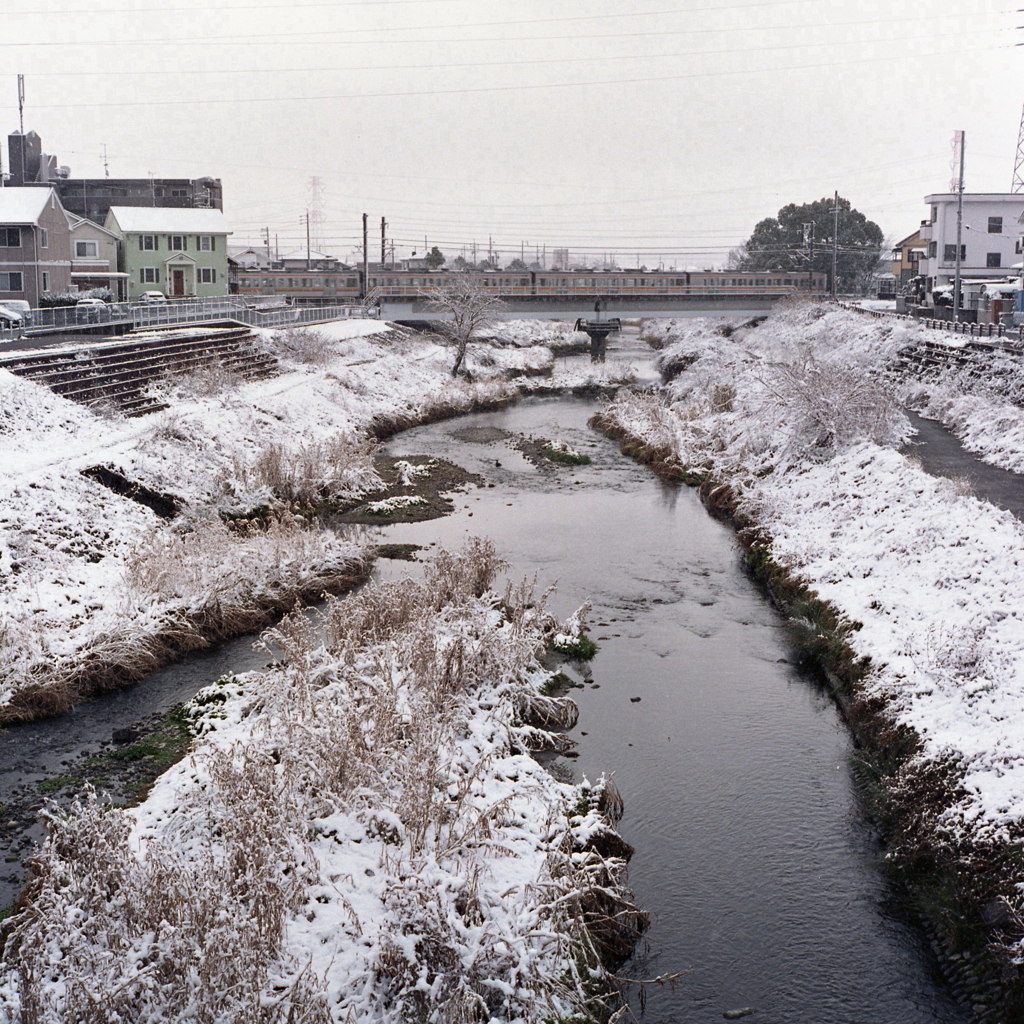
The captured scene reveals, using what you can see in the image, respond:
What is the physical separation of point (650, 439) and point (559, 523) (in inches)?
409

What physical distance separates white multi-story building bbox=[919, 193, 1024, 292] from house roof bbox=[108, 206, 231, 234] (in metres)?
44.6

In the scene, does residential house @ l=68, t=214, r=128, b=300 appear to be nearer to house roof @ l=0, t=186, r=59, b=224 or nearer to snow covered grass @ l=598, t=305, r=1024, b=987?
house roof @ l=0, t=186, r=59, b=224

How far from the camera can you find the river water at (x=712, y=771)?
364 inches

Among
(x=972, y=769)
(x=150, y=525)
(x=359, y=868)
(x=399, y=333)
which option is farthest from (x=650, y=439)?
(x=399, y=333)

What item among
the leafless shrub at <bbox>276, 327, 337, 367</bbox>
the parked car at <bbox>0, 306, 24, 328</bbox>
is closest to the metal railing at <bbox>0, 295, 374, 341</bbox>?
the parked car at <bbox>0, 306, 24, 328</bbox>

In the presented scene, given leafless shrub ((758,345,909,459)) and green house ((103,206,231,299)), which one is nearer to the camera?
leafless shrub ((758,345,909,459))

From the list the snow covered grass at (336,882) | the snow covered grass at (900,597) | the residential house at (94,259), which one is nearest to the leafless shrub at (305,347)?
the snow covered grass at (900,597)

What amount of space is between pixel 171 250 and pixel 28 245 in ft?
50.0

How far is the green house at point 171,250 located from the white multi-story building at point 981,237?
4469cm

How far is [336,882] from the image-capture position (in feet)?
29.9

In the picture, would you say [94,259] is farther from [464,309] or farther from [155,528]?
[155,528]

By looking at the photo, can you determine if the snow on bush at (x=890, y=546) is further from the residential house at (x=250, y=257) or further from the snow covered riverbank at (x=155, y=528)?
the residential house at (x=250, y=257)

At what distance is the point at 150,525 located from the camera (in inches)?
850

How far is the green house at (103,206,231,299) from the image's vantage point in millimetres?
64938
